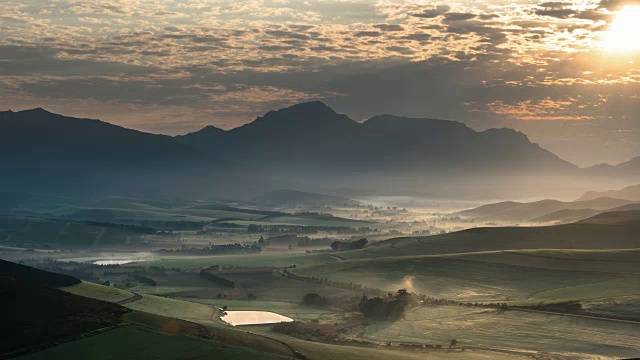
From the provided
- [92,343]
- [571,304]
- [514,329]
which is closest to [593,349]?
[514,329]

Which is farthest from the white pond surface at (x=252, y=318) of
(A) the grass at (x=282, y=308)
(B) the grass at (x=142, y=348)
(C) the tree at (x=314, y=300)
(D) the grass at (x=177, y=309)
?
(B) the grass at (x=142, y=348)

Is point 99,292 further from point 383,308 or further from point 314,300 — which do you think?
point 383,308

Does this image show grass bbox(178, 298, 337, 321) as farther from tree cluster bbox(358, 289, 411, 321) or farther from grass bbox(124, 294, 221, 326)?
grass bbox(124, 294, 221, 326)

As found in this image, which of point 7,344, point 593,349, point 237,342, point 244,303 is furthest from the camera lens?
point 244,303

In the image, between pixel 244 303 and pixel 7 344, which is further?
pixel 244 303

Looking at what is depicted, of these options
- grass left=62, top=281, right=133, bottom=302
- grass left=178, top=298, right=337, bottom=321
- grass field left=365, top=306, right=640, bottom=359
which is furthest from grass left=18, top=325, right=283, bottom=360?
grass left=62, top=281, right=133, bottom=302

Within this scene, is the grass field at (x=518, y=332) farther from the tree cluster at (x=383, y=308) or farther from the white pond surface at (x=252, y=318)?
the white pond surface at (x=252, y=318)

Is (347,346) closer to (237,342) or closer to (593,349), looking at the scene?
(237,342)
